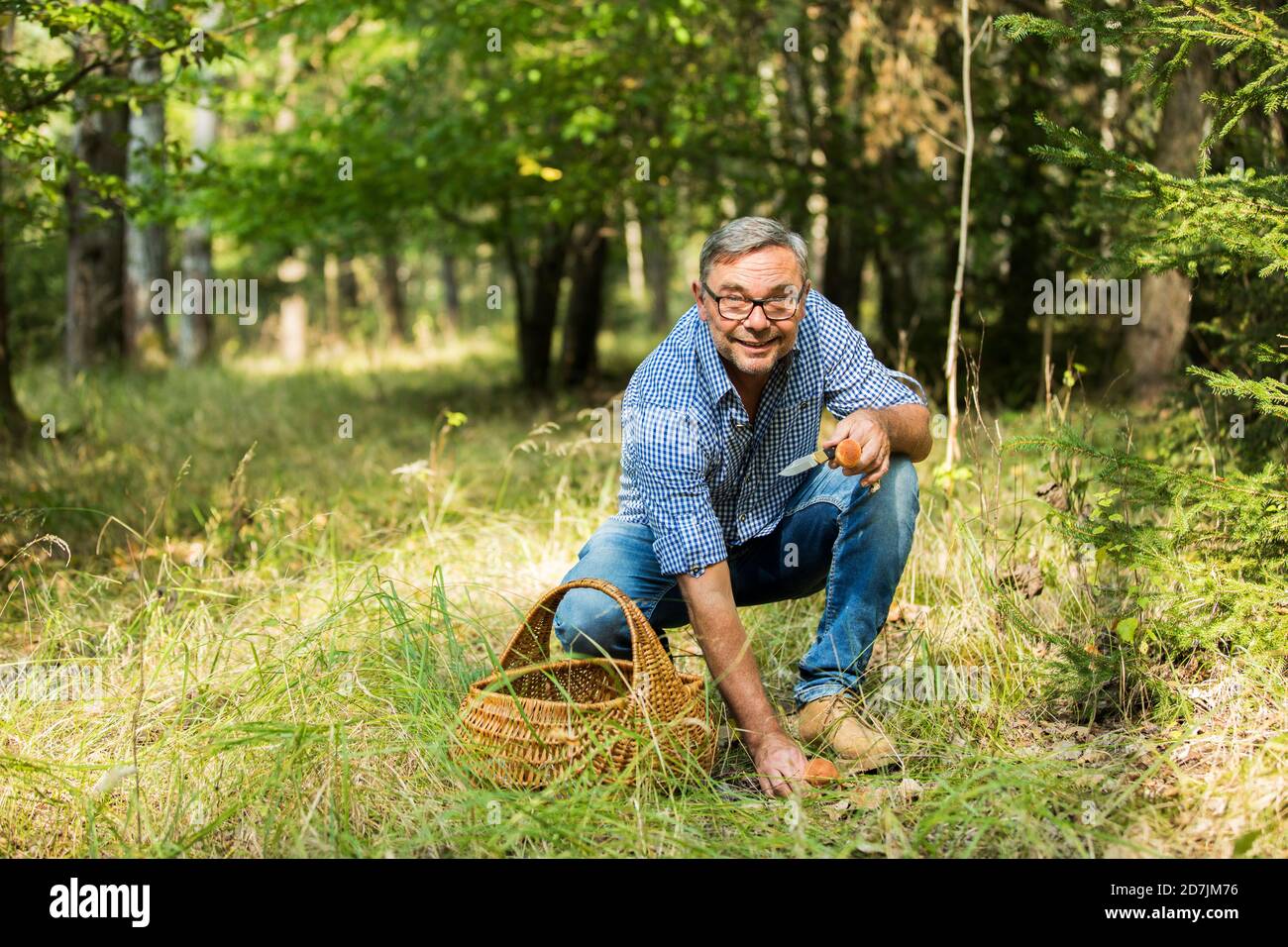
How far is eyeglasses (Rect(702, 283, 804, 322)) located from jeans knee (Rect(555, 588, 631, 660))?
2.55 ft

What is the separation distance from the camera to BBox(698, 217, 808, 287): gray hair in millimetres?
2855

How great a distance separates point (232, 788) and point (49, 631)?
53.6 inches

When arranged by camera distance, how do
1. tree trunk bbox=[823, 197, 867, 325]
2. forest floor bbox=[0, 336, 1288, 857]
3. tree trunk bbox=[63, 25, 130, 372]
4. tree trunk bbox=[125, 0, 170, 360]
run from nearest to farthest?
forest floor bbox=[0, 336, 1288, 857]
tree trunk bbox=[63, 25, 130, 372]
tree trunk bbox=[823, 197, 867, 325]
tree trunk bbox=[125, 0, 170, 360]

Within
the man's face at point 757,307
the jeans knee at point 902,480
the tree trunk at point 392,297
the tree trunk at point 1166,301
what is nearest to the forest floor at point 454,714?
the jeans knee at point 902,480

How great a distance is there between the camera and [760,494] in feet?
10.6

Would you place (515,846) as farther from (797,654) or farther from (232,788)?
(797,654)

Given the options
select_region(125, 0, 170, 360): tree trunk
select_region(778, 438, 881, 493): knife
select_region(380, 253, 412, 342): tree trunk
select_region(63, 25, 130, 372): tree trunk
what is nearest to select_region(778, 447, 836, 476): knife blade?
select_region(778, 438, 881, 493): knife

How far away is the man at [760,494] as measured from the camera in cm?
277

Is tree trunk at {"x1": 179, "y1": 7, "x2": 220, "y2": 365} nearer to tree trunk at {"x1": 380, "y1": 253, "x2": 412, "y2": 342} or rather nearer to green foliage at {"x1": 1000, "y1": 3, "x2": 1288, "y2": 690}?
tree trunk at {"x1": 380, "y1": 253, "x2": 412, "y2": 342}

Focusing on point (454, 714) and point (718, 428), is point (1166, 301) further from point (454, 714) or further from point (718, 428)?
point (454, 714)

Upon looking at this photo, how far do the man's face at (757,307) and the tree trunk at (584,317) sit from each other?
7219mm

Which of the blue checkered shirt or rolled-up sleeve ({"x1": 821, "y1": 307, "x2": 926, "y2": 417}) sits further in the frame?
rolled-up sleeve ({"x1": 821, "y1": 307, "x2": 926, "y2": 417})

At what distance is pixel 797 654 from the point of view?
3693 mm

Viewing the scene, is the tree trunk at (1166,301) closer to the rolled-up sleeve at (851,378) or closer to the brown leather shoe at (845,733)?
the rolled-up sleeve at (851,378)
